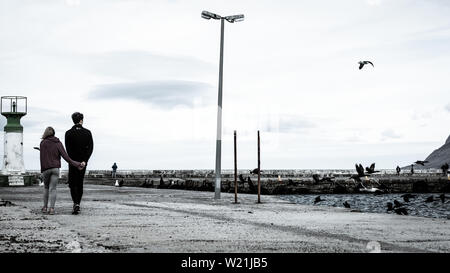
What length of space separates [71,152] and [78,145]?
0.81 ft

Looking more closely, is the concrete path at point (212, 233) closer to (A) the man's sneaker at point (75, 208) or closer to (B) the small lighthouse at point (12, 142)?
(A) the man's sneaker at point (75, 208)

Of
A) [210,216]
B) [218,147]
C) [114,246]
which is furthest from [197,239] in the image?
[218,147]

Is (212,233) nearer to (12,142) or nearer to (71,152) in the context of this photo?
(71,152)

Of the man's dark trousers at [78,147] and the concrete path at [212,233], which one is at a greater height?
the man's dark trousers at [78,147]

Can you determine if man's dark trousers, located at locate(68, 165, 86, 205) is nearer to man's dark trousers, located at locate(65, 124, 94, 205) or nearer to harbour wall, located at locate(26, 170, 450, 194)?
man's dark trousers, located at locate(65, 124, 94, 205)

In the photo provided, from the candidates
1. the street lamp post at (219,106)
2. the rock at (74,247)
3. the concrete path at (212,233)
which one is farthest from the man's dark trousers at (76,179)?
the street lamp post at (219,106)

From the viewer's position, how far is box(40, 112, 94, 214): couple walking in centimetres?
1376

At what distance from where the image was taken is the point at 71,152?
45.8ft

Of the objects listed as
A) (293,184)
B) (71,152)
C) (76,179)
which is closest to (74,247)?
(76,179)

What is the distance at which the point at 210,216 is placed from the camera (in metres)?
14.5

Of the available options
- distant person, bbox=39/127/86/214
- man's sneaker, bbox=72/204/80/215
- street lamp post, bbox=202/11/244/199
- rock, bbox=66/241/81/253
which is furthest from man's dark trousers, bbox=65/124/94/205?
street lamp post, bbox=202/11/244/199

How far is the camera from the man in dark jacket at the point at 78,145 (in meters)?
13.9
